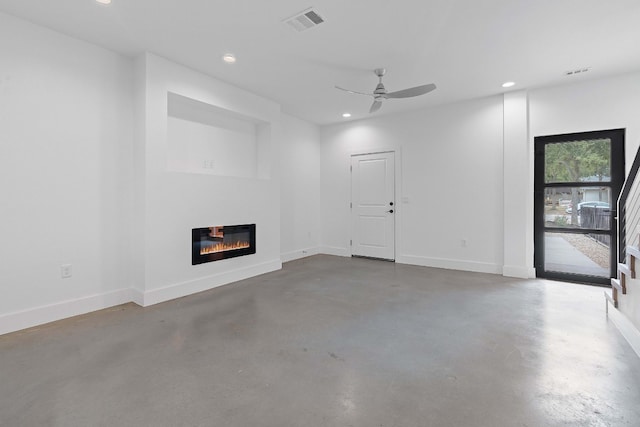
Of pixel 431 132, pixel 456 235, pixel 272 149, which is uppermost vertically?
pixel 431 132

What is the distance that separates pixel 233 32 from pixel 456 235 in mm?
4423

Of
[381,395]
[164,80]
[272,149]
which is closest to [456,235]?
[272,149]

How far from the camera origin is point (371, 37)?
307cm

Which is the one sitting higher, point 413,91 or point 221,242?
point 413,91

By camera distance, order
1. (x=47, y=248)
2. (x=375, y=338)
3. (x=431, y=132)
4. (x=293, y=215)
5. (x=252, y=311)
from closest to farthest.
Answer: (x=375, y=338) → (x=47, y=248) → (x=252, y=311) → (x=431, y=132) → (x=293, y=215)

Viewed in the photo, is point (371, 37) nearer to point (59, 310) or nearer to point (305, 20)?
point (305, 20)

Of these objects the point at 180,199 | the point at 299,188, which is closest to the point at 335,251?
the point at 299,188

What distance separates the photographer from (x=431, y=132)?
5.36 m

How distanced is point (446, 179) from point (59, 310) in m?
5.52

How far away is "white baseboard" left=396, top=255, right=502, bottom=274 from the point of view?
4840 mm

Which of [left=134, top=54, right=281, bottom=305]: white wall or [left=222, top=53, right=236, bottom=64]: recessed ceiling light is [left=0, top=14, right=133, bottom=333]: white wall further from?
[left=222, top=53, right=236, bottom=64]: recessed ceiling light

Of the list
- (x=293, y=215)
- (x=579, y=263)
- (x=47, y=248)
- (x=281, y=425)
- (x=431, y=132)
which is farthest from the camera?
(x=293, y=215)

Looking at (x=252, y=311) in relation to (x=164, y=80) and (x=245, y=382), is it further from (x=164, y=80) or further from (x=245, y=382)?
(x=164, y=80)

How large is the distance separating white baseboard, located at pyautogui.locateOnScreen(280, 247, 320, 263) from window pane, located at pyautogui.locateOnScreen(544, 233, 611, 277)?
4.06 metres
